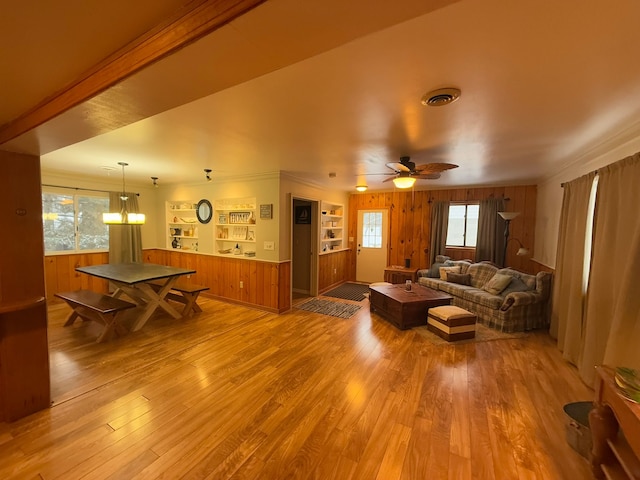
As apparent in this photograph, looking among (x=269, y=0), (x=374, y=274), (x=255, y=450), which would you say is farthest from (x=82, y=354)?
(x=374, y=274)

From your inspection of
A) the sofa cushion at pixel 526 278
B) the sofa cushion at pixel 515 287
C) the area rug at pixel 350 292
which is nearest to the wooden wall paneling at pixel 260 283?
the area rug at pixel 350 292

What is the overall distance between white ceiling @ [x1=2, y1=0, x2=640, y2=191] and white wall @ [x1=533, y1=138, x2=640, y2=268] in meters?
0.11

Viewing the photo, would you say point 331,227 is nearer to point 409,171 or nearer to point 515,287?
point 409,171

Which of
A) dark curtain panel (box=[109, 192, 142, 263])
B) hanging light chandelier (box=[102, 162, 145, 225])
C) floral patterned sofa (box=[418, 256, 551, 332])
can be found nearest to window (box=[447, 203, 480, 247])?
floral patterned sofa (box=[418, 256, 551, 332])

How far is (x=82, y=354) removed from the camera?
10.1 ft

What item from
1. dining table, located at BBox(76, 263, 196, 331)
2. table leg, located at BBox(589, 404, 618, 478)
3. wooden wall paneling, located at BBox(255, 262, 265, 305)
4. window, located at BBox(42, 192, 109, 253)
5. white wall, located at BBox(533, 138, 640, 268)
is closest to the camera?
table leg, located at BBox(589, 404, 618, 478)

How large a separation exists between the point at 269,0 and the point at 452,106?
175 cm

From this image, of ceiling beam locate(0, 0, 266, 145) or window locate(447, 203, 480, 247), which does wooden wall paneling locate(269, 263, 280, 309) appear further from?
window locate(447, 203, 480, 247)

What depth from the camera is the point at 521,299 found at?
3.81 metres

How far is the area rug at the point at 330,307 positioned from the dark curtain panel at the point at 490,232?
3053 millimetres

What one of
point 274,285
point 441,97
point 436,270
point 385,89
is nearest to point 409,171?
point 441,97

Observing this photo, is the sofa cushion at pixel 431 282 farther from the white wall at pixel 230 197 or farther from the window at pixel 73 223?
the window at pixel 73 223

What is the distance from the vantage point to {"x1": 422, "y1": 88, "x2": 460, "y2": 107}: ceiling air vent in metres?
1.70

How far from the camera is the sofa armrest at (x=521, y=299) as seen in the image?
381 centimetres
